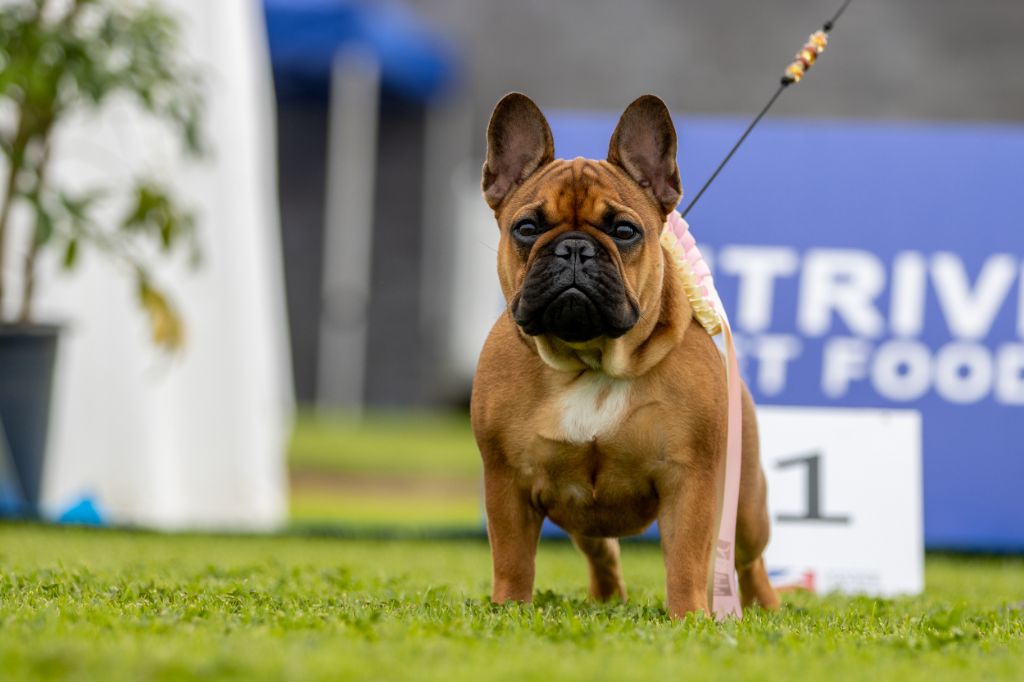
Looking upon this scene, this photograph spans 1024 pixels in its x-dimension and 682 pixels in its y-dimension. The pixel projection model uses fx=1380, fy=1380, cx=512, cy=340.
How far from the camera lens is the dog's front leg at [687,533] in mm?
2654

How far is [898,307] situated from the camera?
5332 millimetres

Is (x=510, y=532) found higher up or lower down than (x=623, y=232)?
lower down

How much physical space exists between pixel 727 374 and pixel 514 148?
642mm

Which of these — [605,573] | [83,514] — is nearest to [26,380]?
[83,514]

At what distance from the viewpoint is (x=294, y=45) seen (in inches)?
504

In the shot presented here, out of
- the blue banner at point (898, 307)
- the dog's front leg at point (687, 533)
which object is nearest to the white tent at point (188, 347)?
the blue banner at point (898, 307)

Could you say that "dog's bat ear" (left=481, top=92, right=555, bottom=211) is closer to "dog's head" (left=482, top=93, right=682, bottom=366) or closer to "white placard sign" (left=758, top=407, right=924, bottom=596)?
"dog's head" (left=482, top=93, right=682, bottom=366)

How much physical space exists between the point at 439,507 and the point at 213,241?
8.25 feet

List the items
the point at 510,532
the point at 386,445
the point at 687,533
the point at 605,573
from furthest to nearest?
1. the point at 386,445
2. the point at 605,573
3. the point at 510,532
4. the point at 687,533

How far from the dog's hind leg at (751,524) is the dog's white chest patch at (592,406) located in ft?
1.30

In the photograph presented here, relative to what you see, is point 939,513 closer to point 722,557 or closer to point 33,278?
point 722,557

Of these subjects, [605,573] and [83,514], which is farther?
[83,514]

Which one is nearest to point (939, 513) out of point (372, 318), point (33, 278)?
point (33, 278)

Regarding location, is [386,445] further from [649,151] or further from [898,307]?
[649,151]
